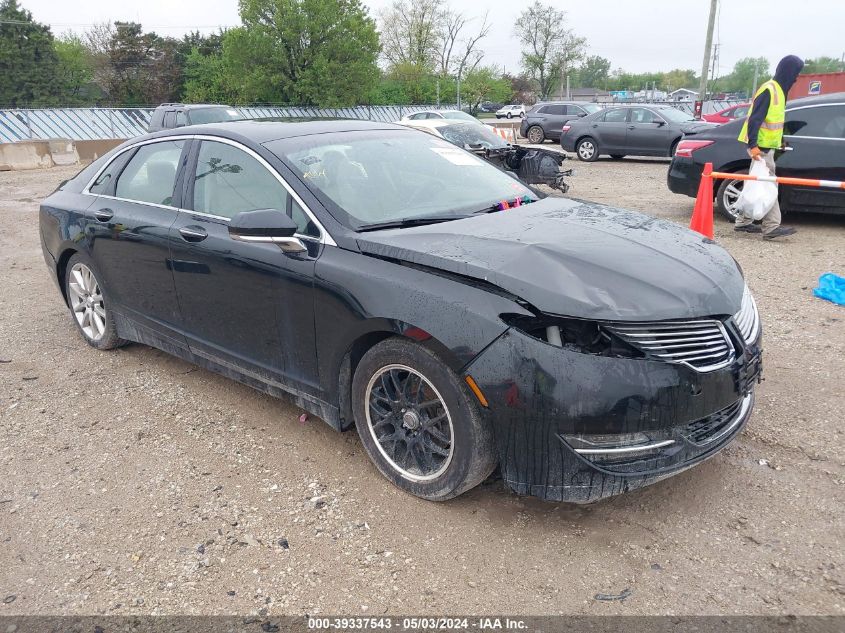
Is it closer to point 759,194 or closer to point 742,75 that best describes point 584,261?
point 759,194

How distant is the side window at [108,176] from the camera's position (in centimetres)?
465

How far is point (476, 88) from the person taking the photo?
60.1 m

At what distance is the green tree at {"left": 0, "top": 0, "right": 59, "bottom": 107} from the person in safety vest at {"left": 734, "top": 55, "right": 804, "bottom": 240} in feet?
173

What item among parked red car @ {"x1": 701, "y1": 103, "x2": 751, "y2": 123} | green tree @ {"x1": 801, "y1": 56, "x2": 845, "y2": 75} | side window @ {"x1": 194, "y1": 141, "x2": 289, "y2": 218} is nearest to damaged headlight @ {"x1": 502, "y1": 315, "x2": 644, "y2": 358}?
side window @ {"x1": 194, "y1": 141, "x2": 289, "y2": 218}

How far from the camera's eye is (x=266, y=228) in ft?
10.3

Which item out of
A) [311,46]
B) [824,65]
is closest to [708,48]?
[311,46]

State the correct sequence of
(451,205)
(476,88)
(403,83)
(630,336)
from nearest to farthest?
(630,336)
(451,205)
(403,83)
(476,88)

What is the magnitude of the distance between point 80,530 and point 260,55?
37.3m

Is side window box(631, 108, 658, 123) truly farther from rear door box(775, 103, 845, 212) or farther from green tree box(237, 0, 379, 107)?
green tree box(237, 0, 379, 107)

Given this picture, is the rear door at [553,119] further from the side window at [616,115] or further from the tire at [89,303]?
the tire at [89,303]

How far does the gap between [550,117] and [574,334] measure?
2258 cm

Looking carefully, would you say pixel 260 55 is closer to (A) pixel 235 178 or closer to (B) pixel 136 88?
(B) pixel 136 88

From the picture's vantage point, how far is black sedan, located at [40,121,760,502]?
8.44 feet

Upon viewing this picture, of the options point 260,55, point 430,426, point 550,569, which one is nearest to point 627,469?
point 550,569
